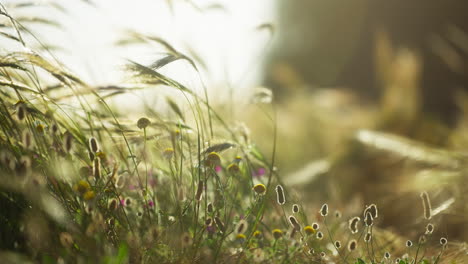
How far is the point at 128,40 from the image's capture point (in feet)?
4.32

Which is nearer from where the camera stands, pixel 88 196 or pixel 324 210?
pixel 88 196

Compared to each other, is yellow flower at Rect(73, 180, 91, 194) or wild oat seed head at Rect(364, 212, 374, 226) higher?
yellow flower at Rect(73, 180, 91, 194)

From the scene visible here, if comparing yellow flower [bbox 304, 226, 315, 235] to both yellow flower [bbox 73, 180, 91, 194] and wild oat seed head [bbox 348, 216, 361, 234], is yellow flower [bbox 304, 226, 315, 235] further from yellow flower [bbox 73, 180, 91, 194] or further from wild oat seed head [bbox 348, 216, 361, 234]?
yellow flower [bbox 73, 180, 91, 194]

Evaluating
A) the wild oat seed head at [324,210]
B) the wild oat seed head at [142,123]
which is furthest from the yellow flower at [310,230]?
the wild oat seed head at [142,123]

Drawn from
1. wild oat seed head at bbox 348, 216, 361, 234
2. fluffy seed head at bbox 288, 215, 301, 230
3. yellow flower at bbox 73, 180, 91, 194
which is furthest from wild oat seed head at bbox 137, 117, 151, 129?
wild oat seed head at bbox 348, 216, 361, 234

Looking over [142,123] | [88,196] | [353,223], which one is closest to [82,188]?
[88,196]

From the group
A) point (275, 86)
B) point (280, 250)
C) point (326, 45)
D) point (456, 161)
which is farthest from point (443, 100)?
point (280, 250)

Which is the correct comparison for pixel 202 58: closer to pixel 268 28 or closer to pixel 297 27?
pixel 268 28

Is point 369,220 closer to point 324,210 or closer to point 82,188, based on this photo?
point 324,210

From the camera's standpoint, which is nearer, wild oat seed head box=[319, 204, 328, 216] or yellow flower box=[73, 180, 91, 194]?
yellow flower box=[73, 180, 91, 194]

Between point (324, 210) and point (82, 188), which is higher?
point (82, 188)

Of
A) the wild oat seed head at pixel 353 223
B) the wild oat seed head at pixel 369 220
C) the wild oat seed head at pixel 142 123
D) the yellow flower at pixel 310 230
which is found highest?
the wild oat seed head at pixel 142 123

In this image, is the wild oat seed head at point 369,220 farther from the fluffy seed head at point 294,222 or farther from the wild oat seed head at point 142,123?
the wild oat seed head at point 142,123

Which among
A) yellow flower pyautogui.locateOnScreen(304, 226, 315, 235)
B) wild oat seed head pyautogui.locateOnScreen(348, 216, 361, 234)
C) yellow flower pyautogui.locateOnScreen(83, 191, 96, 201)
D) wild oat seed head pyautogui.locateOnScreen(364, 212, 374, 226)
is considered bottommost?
yellow flower pyautogui.locateOnScreen(304, 226, 315, 235)
